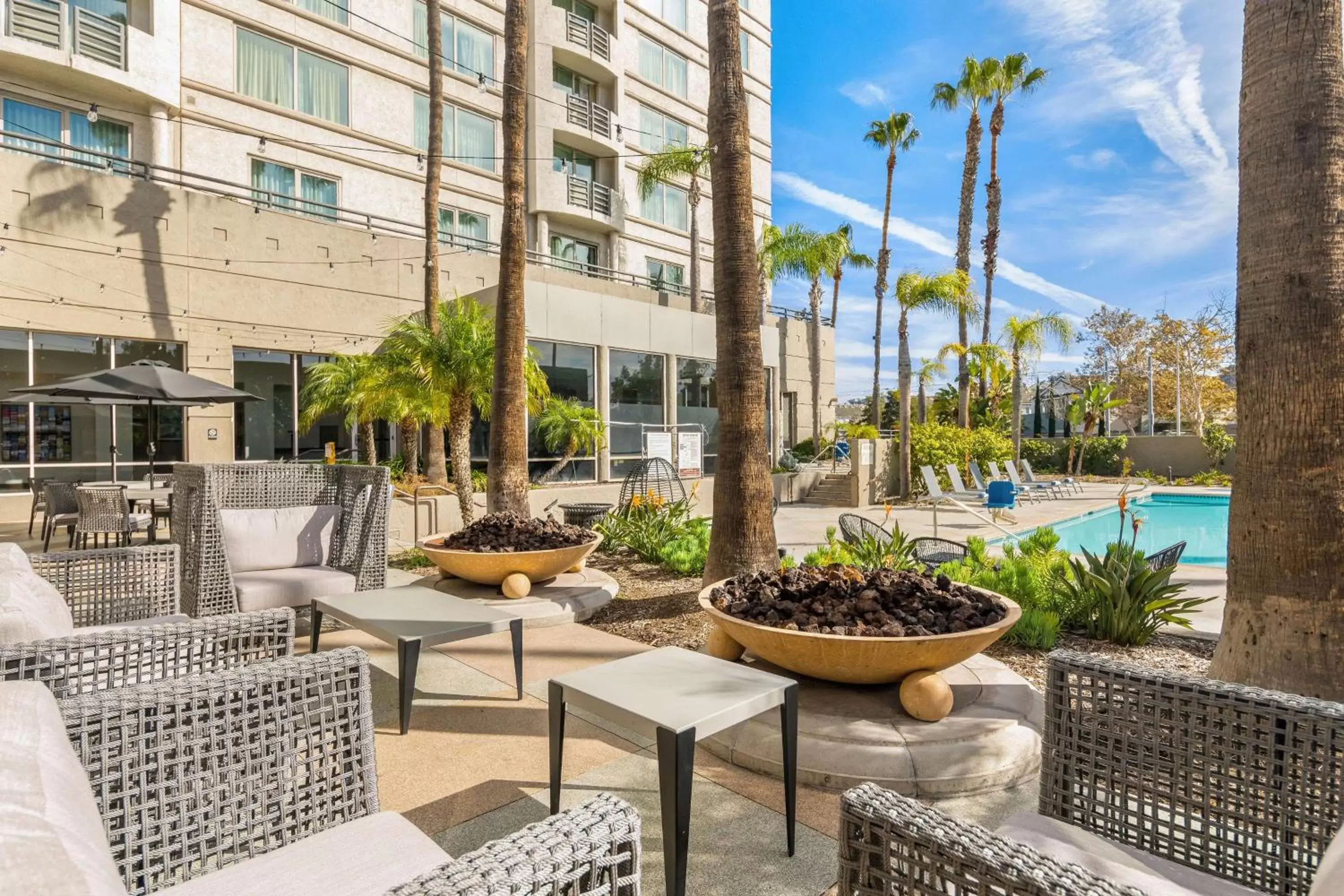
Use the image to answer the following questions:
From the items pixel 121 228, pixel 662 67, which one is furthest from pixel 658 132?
pixel 121 228

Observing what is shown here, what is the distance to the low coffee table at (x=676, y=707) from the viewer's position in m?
2.21

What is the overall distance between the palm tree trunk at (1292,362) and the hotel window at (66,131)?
15190mm

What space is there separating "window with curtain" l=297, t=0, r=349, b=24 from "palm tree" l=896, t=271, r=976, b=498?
48.3 feet

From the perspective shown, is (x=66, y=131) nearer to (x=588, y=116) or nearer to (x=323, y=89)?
(x=323, y=89)

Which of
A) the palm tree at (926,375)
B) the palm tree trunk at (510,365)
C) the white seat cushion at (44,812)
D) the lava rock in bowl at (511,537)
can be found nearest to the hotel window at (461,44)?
the palm tree trunk at (510,365)

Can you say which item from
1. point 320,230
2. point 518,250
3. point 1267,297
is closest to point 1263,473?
point 1267,297

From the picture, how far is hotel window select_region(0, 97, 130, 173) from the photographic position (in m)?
12.6

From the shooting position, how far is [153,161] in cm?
1365

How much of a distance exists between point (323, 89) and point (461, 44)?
4175 millimetres

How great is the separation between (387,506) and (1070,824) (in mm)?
5037

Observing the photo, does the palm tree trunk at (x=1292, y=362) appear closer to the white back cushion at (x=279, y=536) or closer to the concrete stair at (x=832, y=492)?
the white back cushion at (x=279, y=536)

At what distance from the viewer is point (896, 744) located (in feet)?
10.5

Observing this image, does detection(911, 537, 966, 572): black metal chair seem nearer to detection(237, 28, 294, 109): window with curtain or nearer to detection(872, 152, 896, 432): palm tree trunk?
detection(237, 28, 294, 109): window with curtain

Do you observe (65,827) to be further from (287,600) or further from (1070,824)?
(287,600)
